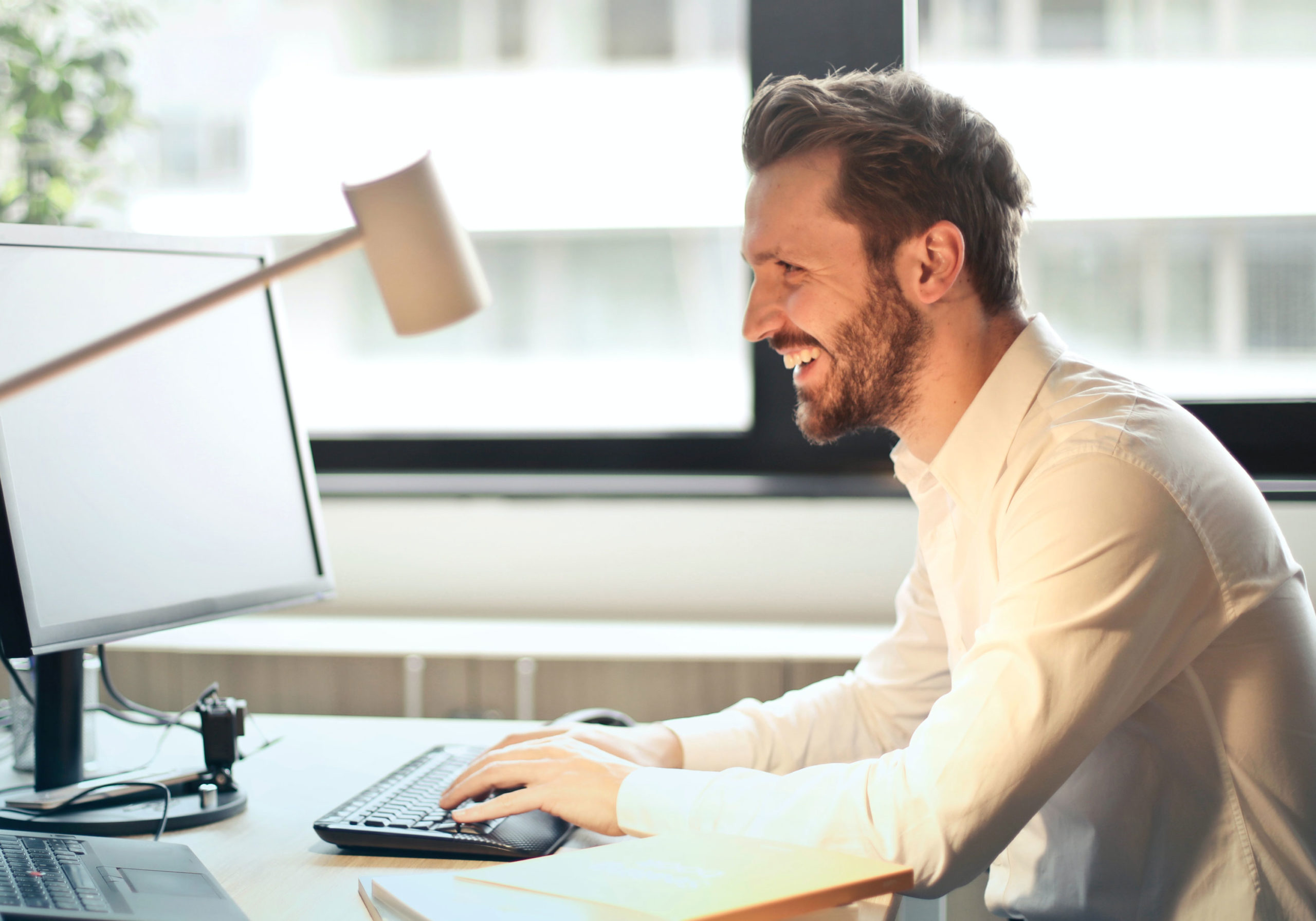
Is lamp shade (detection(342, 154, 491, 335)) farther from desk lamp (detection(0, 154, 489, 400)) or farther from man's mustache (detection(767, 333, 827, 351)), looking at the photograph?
man's mustache (detection(767, 333, 827, 351))

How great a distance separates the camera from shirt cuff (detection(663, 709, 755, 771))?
1.16 meters

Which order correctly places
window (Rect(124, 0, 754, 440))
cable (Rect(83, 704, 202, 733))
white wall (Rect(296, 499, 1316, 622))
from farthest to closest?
window (Rect(124, 0, 754, 440))
white wall (Rect(296, 499, 1316, 622))
cable (Rect(83, 704, 202, 733))

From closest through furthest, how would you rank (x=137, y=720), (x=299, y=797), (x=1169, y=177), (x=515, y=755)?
(x=515, y=755), (x=299, y=797), (x=137, y=720), (x=1169, y=177)

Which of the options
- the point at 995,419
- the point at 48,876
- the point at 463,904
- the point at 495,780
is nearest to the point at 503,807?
the point at 495,780

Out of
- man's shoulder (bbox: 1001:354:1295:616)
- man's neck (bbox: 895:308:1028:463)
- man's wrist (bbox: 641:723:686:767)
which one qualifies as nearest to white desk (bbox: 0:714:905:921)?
man's wrist (bbox: 641:723:686:767)

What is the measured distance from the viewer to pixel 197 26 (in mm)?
2396

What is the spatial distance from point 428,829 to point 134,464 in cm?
46

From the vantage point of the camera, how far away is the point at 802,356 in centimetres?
125

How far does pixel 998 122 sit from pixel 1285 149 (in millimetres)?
529

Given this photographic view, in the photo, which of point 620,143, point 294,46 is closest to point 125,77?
point 294,46

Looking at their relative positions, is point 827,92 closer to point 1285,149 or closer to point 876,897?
point 876,897

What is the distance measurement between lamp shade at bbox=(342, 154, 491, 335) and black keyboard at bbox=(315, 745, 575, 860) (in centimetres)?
45

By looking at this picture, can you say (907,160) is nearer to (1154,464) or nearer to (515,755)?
(1154,464)

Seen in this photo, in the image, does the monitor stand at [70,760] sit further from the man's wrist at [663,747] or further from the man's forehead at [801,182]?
the man's forehead at [801,182]
